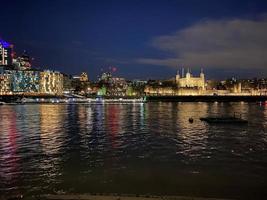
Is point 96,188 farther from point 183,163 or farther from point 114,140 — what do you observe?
point 114,140

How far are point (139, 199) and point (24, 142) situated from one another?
17.8m

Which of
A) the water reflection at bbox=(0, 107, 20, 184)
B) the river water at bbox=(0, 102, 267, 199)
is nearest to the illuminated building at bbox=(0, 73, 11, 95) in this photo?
the river water at bbox=(0, 102, 267, 199)

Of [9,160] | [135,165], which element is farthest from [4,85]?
[135,165]

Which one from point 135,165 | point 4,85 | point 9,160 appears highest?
point 4,85

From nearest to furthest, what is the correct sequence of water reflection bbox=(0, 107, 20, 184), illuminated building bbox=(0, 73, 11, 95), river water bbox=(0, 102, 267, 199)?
river water bbox=(0, 102, 267, 199)
water reflection bbox=(0, 107, 20, 184)
illuminated building bbox=(0, 73, 11, 95)

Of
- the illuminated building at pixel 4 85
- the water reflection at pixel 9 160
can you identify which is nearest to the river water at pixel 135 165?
the water reflection at pixel 9 160

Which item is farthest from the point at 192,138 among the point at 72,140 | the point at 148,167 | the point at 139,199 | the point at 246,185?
the point at 139,199

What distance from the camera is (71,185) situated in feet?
45.3

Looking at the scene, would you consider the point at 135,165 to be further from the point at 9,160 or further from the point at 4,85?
Result: the point at 4,85

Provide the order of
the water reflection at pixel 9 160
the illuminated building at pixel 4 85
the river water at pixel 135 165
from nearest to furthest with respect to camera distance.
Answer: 1. the river water at pixel 135 165
2. the water reflection at pixel 9 160
3. the illuminated building at pixel 4 85

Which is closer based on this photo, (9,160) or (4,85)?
(9,160)

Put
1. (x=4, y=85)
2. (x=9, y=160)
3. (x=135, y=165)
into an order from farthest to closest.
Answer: (x=4, y=85) < (x=9, y=160) < (x=135, y=165)

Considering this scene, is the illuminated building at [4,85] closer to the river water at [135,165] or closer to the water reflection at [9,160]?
the river water at [135,165]

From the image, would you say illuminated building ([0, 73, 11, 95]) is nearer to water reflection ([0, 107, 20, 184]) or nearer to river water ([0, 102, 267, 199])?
river water ([0, 102, 267, 199])
